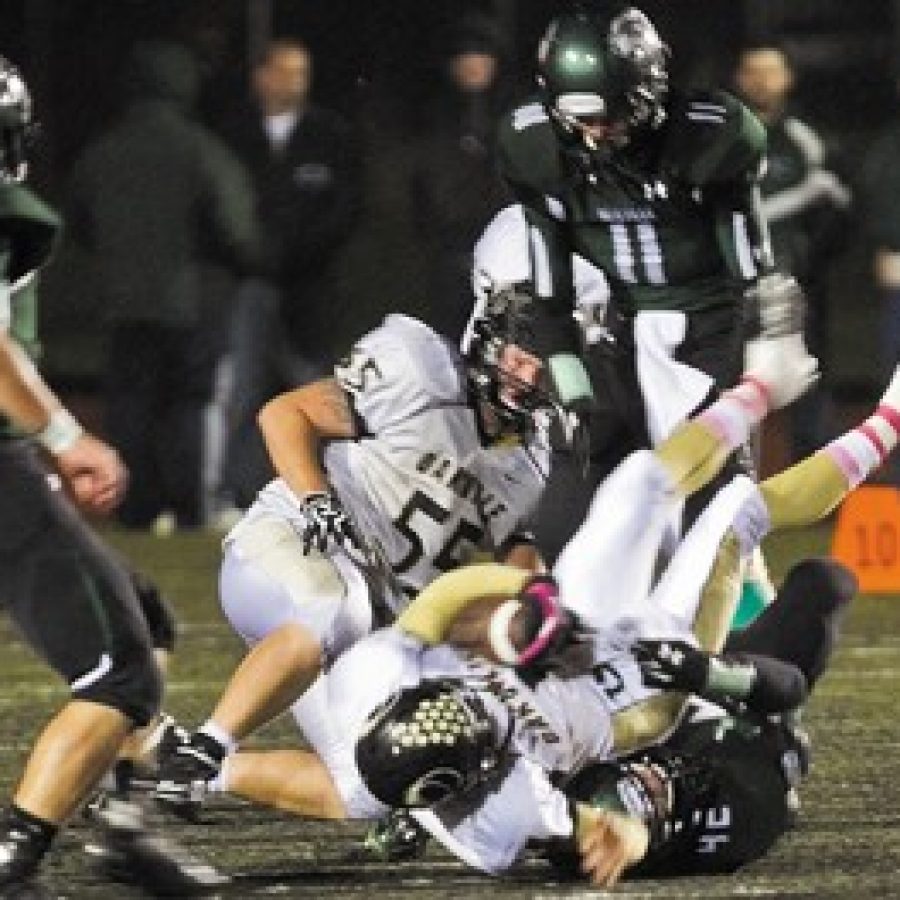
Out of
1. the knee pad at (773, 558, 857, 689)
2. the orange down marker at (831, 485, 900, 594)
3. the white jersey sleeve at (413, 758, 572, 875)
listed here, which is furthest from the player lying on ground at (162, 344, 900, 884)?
the orange down marker at (831, 485, 900, 594)

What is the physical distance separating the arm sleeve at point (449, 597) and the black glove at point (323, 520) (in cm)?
60

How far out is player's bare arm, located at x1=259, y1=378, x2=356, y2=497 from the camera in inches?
271

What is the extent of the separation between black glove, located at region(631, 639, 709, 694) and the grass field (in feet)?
1.14

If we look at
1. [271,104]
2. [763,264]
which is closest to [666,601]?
[763,264]

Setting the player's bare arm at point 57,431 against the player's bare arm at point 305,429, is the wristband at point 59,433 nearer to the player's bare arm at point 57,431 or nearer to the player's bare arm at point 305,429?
the player's bare arm at point 57,431

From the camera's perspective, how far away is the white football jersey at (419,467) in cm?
703

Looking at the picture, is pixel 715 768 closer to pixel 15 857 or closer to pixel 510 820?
pixel 510 820

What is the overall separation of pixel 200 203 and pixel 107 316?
0.50 metres

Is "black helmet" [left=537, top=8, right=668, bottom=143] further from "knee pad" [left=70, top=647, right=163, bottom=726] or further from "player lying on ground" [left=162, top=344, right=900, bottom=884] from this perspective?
"knee pad" [left=70, top=647, right=163, bottom=726]

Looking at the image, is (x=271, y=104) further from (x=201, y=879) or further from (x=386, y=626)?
(x=201, y=879)

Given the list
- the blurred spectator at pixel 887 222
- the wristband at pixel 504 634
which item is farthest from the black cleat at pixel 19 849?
the blurred spectator at pixel 887 222

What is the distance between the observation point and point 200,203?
12844 mm

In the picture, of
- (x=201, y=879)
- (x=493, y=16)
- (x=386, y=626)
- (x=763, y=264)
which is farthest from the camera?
(x=493, y=16)

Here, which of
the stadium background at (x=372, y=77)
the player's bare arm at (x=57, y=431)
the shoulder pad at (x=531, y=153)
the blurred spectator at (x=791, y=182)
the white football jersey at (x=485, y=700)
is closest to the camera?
the player's bare arm at (x=57, y=431)
